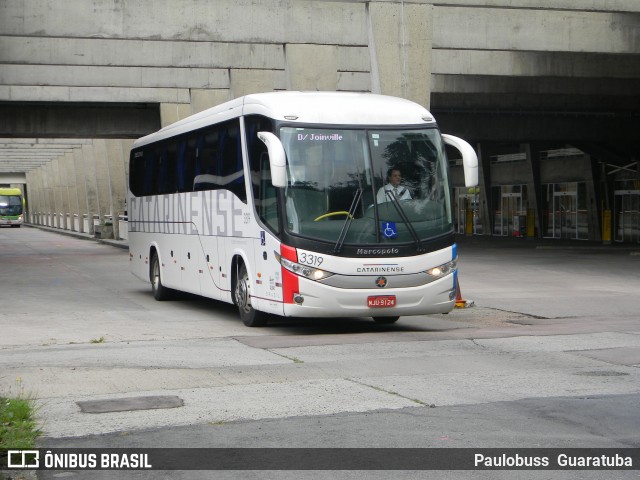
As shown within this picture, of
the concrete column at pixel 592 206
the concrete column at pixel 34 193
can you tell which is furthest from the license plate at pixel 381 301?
the concrete column at pixel 34 193

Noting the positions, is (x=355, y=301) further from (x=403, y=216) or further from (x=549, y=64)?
(x=549, y=64)

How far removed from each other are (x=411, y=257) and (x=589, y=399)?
18.6 feet

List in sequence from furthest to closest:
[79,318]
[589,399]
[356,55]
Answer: [356,55] < [79,318] < [589,399]

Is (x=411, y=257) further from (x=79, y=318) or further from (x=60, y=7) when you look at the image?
(x=60, y=7)

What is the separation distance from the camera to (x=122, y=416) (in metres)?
9.05

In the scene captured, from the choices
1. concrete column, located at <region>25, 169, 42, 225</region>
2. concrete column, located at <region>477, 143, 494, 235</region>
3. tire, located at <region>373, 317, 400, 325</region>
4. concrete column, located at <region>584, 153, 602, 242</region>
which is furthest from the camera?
concrete column, located at <region>25, 169, 42, 225</region>

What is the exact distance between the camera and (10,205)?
348ft

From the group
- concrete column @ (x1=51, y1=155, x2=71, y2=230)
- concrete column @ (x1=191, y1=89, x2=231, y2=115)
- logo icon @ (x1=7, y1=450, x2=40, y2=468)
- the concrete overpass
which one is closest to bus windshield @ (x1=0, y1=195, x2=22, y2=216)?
concrete column @ (x1=51, y1=155, x2=71, y2=230)

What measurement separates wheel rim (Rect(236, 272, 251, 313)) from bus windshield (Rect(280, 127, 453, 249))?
6.59 feet

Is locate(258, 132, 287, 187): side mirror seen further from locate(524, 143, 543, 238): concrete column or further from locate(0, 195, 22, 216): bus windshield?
locate(0, 195, 22, 216): bus windshield

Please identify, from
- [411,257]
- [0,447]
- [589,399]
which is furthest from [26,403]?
[411,257]

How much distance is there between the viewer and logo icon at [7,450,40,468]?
720 centimetres

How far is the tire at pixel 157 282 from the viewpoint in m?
21.6

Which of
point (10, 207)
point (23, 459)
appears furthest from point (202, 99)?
point (10, 207)
